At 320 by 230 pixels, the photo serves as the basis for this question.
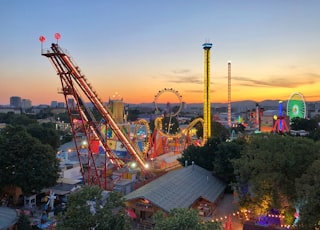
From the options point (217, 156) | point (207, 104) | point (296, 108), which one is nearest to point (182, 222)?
point (217, 156)

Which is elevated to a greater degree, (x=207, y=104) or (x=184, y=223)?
(x=207, y=104)

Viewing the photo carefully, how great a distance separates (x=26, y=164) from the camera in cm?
2577

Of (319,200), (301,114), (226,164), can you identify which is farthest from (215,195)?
(301,114)

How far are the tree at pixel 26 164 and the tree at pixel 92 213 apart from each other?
44.7 ft

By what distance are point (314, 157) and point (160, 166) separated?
66.7 ft

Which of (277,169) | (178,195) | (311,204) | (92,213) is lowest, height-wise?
(178,195)

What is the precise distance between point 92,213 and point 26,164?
1533 centimetres

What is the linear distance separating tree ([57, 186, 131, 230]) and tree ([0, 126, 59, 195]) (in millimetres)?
13613

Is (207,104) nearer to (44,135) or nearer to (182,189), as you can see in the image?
(182,189)

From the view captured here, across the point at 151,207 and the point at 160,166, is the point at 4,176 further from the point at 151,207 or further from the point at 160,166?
the point at 160,166

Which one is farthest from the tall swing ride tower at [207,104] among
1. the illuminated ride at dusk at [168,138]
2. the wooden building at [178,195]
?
the wooden building at [178,195]

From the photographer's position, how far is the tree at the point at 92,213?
12.6 m

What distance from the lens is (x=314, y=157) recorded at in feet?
68.2

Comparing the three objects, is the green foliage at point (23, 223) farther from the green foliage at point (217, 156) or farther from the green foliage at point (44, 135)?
the green foliage at point (44, 135)
